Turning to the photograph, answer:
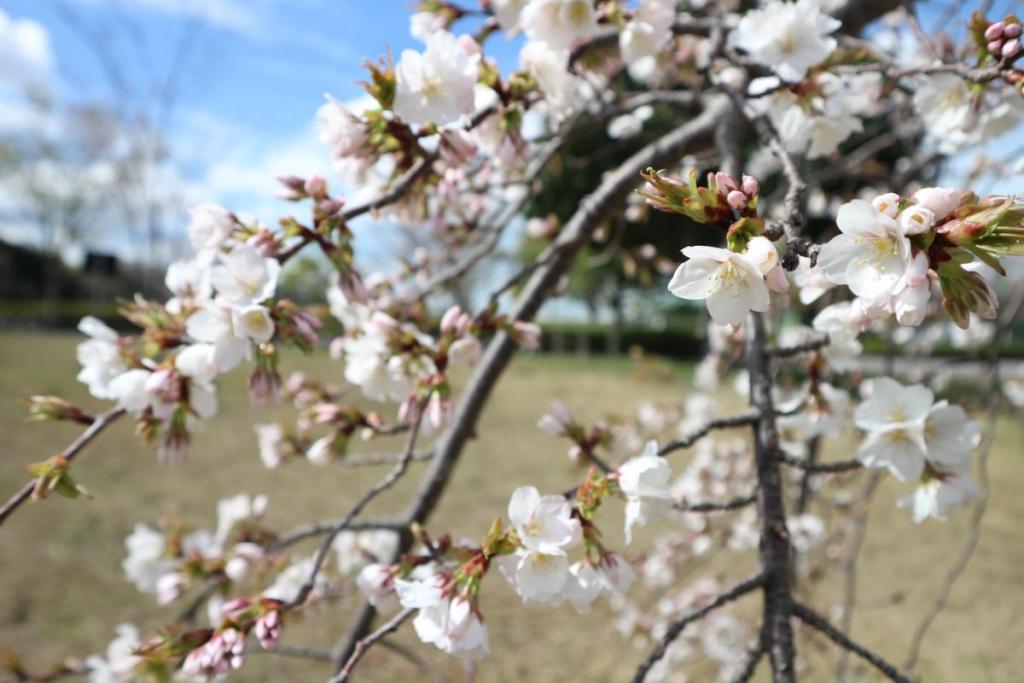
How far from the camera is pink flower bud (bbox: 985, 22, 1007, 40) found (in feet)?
2.45

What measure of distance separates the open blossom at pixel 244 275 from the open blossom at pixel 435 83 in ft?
0.76

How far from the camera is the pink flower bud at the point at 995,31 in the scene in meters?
0.75

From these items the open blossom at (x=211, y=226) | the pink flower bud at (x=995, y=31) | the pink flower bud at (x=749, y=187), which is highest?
the pink flower bud at (x=995, y=31)

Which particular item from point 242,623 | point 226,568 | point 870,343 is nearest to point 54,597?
point 226,568

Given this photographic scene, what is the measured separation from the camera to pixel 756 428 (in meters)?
0.89

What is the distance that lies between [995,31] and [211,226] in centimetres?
95

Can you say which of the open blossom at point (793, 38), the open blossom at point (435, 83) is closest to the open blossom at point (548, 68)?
the open blossom at point (435, 83)

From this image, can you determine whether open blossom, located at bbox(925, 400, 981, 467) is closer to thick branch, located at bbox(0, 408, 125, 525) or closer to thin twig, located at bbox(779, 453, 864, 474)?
thin twig, located at bbox(779, 453, 864, 474)

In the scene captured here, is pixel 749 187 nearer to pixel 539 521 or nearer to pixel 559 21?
pixel 539 521

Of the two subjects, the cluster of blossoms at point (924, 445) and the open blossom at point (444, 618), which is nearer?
the open blossom at point (444, 618)

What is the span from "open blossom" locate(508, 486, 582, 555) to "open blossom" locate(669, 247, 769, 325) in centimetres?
25

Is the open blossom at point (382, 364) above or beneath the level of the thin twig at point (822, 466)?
above

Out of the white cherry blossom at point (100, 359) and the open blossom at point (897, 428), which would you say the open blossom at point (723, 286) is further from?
the white cherry blossom at point (100, 359)

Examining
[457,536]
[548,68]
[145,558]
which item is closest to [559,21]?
[548,68]
